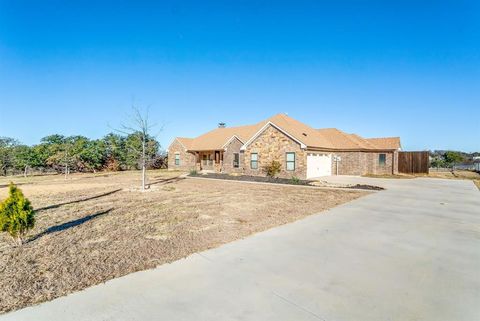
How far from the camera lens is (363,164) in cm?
2636

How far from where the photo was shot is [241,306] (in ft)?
12.1

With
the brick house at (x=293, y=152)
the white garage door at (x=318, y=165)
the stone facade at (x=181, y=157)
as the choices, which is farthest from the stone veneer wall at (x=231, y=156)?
the white garage door at (x=318, y=165)

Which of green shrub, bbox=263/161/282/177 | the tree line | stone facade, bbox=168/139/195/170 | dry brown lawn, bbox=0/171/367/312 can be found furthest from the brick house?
dry brown lawn, bbox=0/171/367/312

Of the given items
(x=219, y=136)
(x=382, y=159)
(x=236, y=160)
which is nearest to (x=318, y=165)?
(x=382, y=159)

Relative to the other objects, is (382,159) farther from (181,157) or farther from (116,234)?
(116,234)

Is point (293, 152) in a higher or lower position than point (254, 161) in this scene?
higher

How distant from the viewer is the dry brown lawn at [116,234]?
4445 mm

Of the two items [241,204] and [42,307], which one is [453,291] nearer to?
[42,307]

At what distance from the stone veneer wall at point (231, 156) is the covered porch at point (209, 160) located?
4.54ft

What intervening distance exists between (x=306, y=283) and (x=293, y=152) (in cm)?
1842

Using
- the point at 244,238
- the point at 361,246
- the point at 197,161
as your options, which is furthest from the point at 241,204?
the point at 197,161

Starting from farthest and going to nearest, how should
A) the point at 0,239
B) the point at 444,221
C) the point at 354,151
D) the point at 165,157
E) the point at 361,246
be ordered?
the point at 165,157, the point at 354,151, the point at 444,221, the point at 0,239, the point at 361,246

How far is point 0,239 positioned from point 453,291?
9.23 metres

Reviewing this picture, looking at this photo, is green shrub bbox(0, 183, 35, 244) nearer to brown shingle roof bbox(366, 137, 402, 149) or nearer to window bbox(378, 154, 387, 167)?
window bbox(378, 154, 387, 167)
